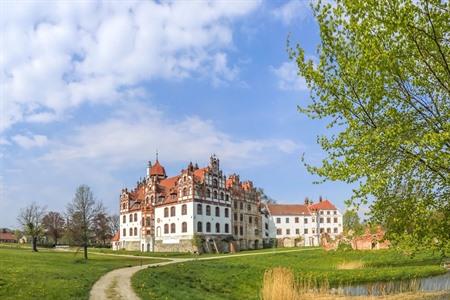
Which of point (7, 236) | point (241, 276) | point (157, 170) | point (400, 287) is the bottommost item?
point (7, 236)

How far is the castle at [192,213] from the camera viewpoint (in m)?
73.9

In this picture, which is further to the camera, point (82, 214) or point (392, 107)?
point (82, 214)

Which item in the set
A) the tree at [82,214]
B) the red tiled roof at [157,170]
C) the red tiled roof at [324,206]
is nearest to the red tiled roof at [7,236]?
the red tiled roof at [157,170]

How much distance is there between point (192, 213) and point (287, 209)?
150ft

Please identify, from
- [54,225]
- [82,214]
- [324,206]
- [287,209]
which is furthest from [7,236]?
[82,214]

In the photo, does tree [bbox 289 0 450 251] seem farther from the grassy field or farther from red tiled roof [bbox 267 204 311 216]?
red tiled roof [bbox 267 204 311 216]

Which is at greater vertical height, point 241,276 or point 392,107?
point 392,107

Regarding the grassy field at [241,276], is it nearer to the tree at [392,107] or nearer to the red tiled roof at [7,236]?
the tree at [392,107]

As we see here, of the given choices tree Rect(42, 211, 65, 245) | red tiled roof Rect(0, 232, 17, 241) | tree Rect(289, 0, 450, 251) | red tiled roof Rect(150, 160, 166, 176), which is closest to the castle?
red tiled roof Rect(150, 160, 166, 176)

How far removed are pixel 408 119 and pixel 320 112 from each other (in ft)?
8.78

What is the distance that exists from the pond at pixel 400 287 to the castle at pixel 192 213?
141ft

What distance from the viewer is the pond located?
26281mm

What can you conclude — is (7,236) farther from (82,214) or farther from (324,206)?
(82,214)

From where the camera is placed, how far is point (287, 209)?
11356cm
